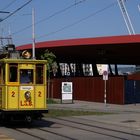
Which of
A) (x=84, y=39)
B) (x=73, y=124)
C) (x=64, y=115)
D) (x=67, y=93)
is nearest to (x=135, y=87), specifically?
(x=67, y=93)

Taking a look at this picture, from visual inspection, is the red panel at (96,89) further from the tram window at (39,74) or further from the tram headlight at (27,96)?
the tram headlight at (27,96)

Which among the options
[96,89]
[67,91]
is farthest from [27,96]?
Answer: [96,89]

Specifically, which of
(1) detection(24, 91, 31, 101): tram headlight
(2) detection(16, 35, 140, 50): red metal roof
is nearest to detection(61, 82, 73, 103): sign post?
(2) detection(16, 35, 140, 50): red metal roof

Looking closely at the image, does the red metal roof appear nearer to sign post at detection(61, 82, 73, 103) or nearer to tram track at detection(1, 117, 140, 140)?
sign post at detection(61, 82, 73, 103)

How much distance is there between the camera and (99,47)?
5144 cm

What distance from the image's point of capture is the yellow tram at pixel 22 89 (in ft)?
67.7

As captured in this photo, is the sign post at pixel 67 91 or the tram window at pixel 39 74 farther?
the sign post at pixel 67 91

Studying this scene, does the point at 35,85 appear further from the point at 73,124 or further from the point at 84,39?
the point at 84,39

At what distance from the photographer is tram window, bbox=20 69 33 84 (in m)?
21.1

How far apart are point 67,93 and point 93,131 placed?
2217cm

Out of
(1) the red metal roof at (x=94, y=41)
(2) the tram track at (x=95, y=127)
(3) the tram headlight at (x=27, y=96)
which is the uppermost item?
(1) the red metal roof at (x=94, y=41)

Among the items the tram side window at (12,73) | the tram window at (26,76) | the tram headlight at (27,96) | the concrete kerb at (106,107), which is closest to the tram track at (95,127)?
the tram headlight at (27,96)

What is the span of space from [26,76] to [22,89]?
64 centimetres

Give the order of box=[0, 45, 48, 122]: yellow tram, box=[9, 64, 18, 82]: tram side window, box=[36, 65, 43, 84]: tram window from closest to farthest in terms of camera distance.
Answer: box=[0, 45, 48, 122]: yellow tram
box=[9, 64, 18, 82]: tram side window
box=[36, 65, 43, 84]: tram window
